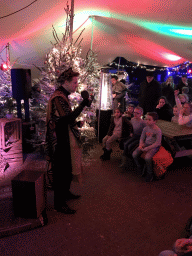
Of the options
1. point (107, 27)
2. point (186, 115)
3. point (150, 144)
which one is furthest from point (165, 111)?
→ point (107, 27)

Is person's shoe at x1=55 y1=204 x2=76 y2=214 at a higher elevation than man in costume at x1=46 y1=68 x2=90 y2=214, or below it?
below

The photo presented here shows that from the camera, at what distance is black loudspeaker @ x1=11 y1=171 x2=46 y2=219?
258 centimetres

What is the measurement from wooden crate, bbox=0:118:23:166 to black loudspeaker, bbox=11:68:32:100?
0.68 m

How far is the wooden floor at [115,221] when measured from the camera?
2.38 m

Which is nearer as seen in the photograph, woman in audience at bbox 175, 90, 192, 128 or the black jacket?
woman in audience at bbox 175, 90, 192, 128

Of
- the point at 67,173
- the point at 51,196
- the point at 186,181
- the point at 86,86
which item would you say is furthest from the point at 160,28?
the point at 51,196

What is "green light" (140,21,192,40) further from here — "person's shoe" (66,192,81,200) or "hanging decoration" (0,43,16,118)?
"hanging decoration" (0,43,16,118)

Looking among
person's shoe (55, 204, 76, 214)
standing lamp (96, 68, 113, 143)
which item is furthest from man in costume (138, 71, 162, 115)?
person's shoe (55, 204, 76, 214)

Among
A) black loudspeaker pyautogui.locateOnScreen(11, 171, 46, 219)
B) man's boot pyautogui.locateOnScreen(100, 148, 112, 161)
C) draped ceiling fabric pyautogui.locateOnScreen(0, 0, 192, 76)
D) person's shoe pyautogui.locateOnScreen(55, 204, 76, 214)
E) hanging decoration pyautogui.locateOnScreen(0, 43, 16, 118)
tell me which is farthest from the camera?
hanging decoration pyautogui.locateOnScreen(0, 43, 16, 118)

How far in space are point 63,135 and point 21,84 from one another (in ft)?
8.42

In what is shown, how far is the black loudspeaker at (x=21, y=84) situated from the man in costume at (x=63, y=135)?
89.2 inches

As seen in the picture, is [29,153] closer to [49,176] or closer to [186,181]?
[49,176]

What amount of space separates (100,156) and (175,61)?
451 cm

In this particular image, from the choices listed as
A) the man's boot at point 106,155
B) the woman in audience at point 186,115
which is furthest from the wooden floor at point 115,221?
the woman in audience at point 186,115
